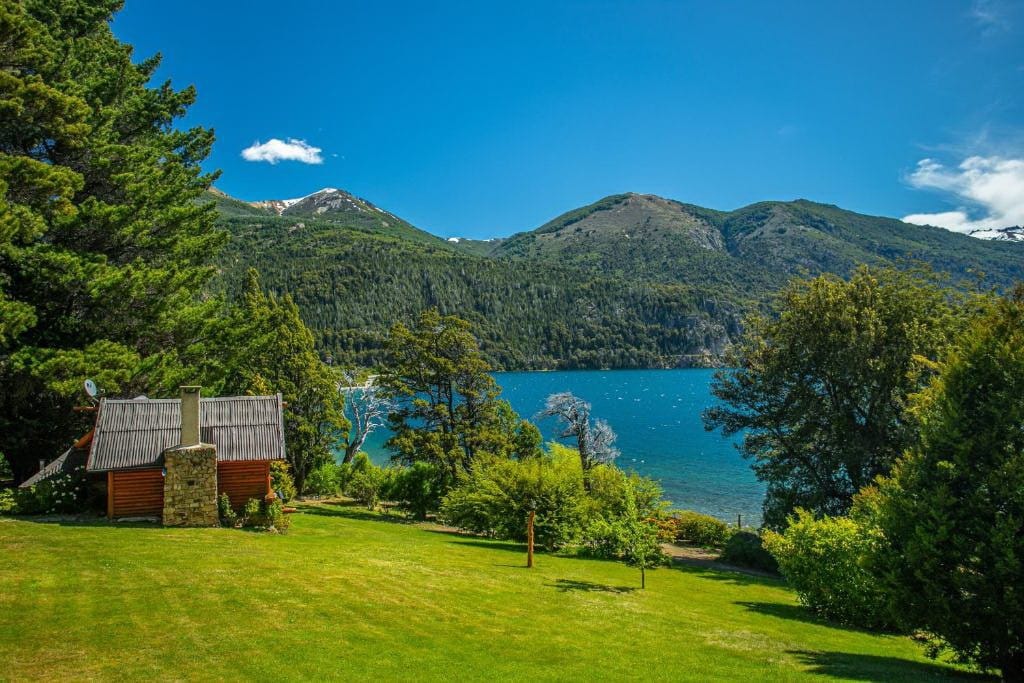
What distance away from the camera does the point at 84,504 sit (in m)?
18.1

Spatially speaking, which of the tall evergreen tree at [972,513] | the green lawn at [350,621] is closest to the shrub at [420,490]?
the green lawn at [350,621]

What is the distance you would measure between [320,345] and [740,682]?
639 feet

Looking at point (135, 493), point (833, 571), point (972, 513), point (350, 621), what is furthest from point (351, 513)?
point (972, 513)

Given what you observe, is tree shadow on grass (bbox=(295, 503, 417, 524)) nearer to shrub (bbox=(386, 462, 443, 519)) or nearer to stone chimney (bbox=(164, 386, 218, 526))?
shrub (bbox=(386, 462, 443, 519))

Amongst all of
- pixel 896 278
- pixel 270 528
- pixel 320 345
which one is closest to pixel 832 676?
pixel 270 528

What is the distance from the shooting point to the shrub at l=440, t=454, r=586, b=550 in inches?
958

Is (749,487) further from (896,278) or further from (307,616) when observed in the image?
(307,616)

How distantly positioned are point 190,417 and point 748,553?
23.6 metres

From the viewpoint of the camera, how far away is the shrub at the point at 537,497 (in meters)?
24.3

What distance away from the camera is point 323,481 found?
39688 mm

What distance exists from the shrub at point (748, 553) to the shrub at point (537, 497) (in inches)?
308

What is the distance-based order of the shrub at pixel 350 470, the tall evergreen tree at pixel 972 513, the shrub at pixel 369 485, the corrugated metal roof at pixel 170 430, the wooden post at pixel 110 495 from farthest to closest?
the shrub at pixel 350 470 < the shrub at pixel 369 485 < the corrugated metal roof at pixel 170 430 < the wooden post at pixel 110 495 < the tall evergreen tree at pixel 972 513

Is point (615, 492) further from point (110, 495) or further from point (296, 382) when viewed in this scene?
point (296, 382)

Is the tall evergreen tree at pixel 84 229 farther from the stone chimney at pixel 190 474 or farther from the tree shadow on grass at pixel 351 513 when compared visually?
the tree shadow on grass at pixel 351 513
